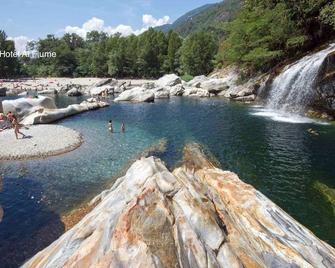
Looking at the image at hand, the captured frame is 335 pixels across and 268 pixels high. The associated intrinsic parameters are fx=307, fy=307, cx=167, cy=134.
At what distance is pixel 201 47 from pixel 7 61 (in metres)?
86.3

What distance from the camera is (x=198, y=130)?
1555 inches

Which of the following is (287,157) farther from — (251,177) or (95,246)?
(95,246)

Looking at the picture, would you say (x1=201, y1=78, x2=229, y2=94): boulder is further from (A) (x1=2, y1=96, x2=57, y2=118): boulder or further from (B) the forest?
(A) (x1=2, y1=96, x2=57, y2=118): boulder

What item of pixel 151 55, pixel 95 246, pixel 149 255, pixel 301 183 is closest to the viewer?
pixel 149 255

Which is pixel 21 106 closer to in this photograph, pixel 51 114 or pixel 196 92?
pixel 51 114

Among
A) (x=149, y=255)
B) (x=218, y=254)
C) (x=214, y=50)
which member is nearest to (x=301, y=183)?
(x=218, y=254)

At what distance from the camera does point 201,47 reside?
346 ft

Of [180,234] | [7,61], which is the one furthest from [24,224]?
[7,61]

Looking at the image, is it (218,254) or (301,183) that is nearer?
(218,254)

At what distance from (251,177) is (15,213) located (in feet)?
55.7

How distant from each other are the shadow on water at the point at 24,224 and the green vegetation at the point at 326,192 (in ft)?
55.4

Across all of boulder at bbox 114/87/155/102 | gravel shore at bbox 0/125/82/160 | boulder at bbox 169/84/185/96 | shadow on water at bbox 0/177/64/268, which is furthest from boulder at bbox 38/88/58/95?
shadow on water at bbox 0/177/64/268

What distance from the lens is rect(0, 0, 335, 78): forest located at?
53.4 meters

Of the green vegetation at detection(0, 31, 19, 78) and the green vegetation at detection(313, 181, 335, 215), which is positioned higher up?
the green vegetation at detection(0, 31, 19, 78)
